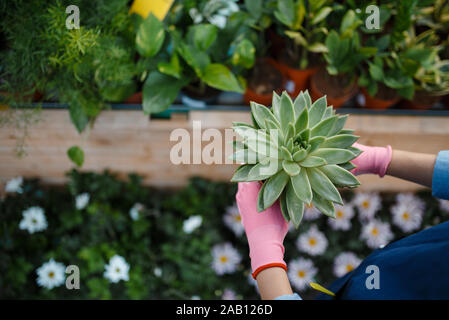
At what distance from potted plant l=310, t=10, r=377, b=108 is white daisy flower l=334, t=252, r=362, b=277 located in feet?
2.05

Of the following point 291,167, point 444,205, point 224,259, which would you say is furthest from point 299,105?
point 444,205

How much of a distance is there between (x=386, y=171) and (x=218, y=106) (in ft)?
1.91

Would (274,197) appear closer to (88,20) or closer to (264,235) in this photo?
(264,235)

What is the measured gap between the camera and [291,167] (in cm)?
62

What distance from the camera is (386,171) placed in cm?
83

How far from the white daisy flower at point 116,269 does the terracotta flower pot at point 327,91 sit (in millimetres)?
910

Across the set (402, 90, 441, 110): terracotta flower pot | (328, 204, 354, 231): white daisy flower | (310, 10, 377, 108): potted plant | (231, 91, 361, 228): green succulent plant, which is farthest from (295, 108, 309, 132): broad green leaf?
(328, 204, 354, 231): white daisy flower

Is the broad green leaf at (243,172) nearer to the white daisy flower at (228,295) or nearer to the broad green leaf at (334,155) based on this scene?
the broad green leaf at (334,155)

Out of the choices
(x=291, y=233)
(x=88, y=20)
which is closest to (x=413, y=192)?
(x=291, y=233)

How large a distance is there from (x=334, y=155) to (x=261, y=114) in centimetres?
17

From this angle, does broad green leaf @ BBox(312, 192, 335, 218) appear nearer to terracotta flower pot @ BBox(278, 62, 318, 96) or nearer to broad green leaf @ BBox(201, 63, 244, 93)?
broad green leaf @ BBox(201, 63, 244, 93)

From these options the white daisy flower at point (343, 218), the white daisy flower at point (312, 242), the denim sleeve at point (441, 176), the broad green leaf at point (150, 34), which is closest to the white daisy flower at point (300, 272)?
A: the white daisy flower at point (312, 242)
